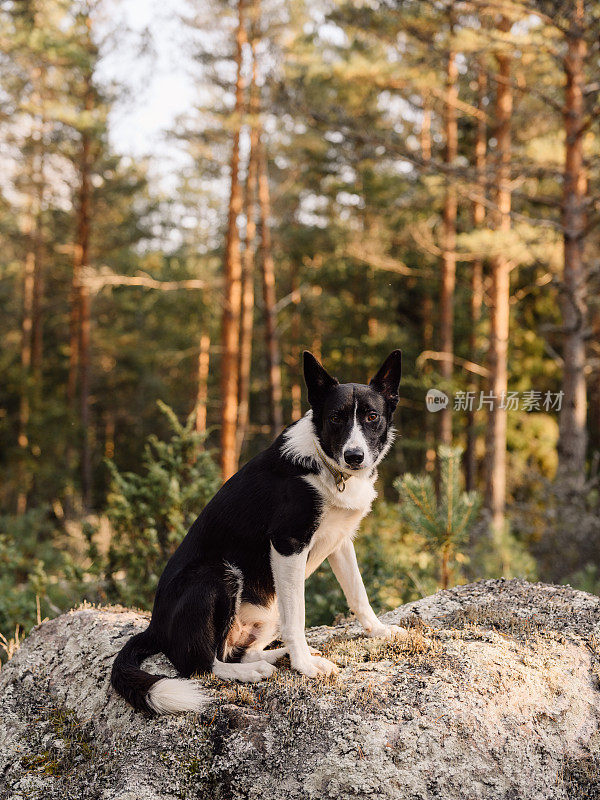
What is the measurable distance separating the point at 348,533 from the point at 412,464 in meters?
20.2

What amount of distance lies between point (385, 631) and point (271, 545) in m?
0.83

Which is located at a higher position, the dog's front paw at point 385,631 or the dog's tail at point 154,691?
the dog's front paw at point 385,631

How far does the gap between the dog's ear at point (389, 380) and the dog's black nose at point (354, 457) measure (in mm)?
484

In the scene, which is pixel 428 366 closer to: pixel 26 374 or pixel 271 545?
pixel 26 374

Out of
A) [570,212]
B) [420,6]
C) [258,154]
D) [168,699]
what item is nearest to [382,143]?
[570,212]

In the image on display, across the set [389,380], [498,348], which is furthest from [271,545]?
[498,348]

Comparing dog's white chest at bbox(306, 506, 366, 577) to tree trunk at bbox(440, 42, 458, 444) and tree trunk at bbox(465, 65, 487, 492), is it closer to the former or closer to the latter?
tree trunk at bbox(440, 42, 458, 444)

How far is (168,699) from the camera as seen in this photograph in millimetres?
2729

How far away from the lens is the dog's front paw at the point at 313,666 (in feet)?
9.59

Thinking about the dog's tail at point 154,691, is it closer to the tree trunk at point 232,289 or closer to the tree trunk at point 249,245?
the tree trunk at point 232,289

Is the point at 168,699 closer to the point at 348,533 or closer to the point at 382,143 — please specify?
the point at 348,533

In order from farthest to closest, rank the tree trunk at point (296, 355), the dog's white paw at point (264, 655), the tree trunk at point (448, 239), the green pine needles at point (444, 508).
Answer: the tree trunk at point (296, 355) → the tree trunk at point (448, 239) → the green pine needles at point (444, 508) → the dog's white paw at point (264, 655)

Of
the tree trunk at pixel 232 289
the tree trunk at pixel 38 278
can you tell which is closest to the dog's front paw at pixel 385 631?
the tree trunk at pixel 232 289

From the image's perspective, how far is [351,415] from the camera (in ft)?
9.84
